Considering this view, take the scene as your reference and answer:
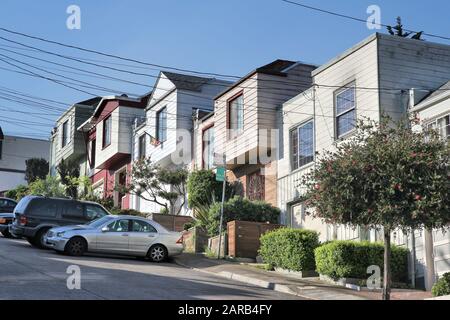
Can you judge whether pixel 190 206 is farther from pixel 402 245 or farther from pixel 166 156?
pixel 402 245

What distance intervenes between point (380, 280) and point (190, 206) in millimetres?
12358

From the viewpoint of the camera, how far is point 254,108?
27.0 m

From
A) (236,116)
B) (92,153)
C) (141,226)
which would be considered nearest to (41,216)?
(141,226)

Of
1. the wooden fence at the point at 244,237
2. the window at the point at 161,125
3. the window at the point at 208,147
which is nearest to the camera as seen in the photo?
the wooden fence at the point at 244,237

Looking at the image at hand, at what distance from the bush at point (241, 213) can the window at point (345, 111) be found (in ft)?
13.4

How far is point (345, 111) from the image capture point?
22984 millimetres

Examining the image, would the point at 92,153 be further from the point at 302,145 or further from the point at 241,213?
the point at 302,145

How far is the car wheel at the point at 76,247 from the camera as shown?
840 inches

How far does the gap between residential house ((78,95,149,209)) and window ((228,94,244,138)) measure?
10896 millimetres

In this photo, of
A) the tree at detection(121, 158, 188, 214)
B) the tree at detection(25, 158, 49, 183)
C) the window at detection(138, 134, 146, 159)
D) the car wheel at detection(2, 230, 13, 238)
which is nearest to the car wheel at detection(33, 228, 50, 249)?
the car wheel at detection(2, 230, 13, 238)

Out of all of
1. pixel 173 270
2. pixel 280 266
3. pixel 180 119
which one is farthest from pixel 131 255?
pixel 180 119

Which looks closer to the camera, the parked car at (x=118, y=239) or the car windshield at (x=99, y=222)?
Answer: the parked car at (x=118, y=239)

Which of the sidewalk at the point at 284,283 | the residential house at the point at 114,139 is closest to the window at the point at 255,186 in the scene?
the sidewalk at the point at 284,283

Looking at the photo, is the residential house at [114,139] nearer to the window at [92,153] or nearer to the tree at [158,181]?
the window at [92,153]
